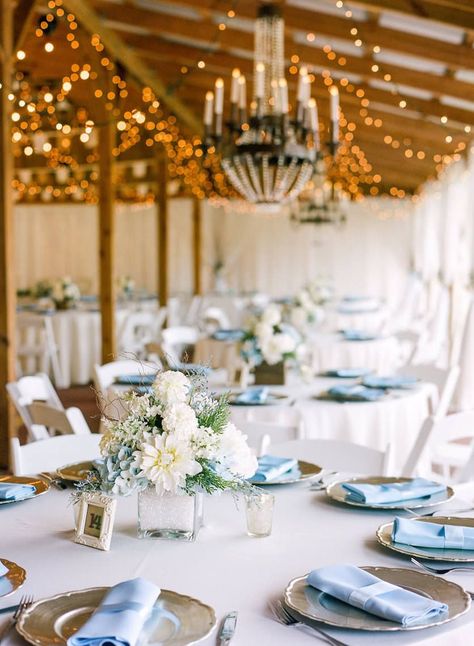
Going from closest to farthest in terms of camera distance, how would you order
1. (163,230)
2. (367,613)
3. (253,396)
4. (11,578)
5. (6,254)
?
1. (367,613)
2. (11,578)
3. (253,396)
4. (6,254)
5. (163,230)

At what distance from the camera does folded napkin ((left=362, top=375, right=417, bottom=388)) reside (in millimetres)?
5102

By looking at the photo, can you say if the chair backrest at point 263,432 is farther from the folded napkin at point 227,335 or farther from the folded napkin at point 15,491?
the folded napkin at point 227,335

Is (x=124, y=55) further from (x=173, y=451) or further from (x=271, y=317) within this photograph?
(x=173, y=451)

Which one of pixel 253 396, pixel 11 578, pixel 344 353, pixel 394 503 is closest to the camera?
pixel 11 578

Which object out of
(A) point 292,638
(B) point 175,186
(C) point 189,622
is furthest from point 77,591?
(B) point 175,186

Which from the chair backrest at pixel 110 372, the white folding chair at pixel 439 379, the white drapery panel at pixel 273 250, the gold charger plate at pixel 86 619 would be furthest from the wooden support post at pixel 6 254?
the white drapery panel at pixel 273 250

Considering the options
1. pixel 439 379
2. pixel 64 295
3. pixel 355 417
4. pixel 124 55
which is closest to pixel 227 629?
pixel 355 417

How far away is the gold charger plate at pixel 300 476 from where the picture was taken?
286cm

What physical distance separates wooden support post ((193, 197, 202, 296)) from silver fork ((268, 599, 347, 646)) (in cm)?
1363

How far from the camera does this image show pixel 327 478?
3.01 m

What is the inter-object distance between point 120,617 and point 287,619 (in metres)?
0.35

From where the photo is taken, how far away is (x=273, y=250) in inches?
746

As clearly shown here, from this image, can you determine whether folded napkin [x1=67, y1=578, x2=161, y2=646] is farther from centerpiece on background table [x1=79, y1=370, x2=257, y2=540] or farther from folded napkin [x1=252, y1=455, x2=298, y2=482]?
folded napkin [x1=252, y1=455, x2=298, y2=482]

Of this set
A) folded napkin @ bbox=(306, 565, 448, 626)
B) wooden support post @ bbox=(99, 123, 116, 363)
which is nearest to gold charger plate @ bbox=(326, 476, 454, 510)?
folded napkin @ bbox=(306, 565, 448, 626)
